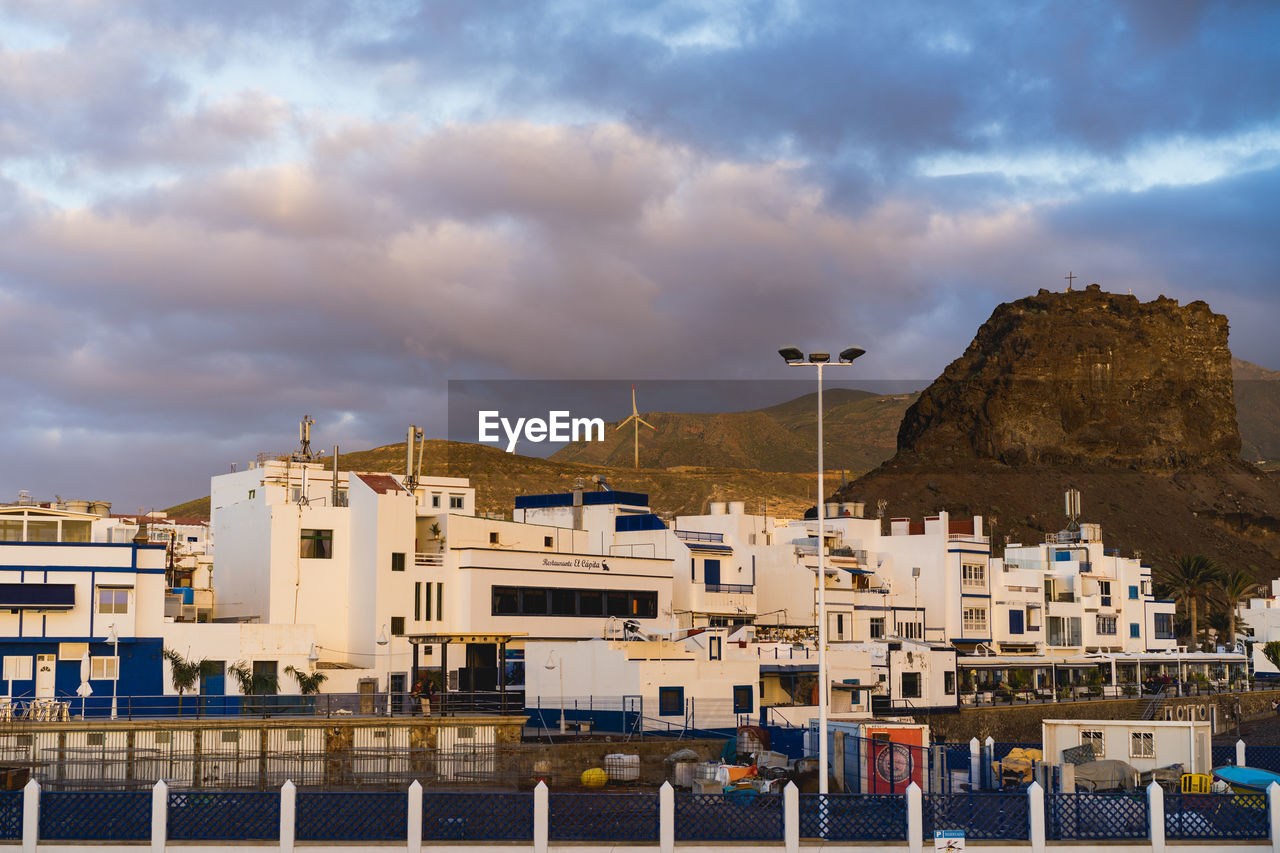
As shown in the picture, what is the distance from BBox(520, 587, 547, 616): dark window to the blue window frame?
3793 centimetres

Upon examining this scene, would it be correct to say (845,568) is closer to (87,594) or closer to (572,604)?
(572,604)

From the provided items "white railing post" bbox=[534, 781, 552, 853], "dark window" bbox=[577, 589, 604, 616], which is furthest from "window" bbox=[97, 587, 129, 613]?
"white railing post" bbox=[534, 781, 552, 853]

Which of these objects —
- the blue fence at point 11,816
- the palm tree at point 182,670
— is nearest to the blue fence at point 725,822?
the blue fence at point 11,816

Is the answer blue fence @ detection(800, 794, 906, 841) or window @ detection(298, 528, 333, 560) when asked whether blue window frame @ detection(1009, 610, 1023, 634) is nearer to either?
window @ detection(298, 528, 333, 560)

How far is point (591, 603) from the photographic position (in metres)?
68.1

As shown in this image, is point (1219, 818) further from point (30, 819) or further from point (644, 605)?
point (644, 605)

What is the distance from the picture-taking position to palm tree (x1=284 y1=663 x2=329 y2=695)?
53531 mm

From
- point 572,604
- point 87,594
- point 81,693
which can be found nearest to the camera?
point 81,693

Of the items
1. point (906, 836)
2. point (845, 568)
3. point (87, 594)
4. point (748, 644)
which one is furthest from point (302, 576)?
point (906, 836)

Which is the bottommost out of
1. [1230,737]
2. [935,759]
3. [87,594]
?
[1230,737]

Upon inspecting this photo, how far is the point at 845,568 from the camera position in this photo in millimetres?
80250

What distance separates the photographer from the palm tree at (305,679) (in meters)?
53.5

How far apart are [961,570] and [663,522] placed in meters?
21.8

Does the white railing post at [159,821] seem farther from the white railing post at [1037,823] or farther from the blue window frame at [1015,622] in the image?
the blue window frame at [1015,622]
